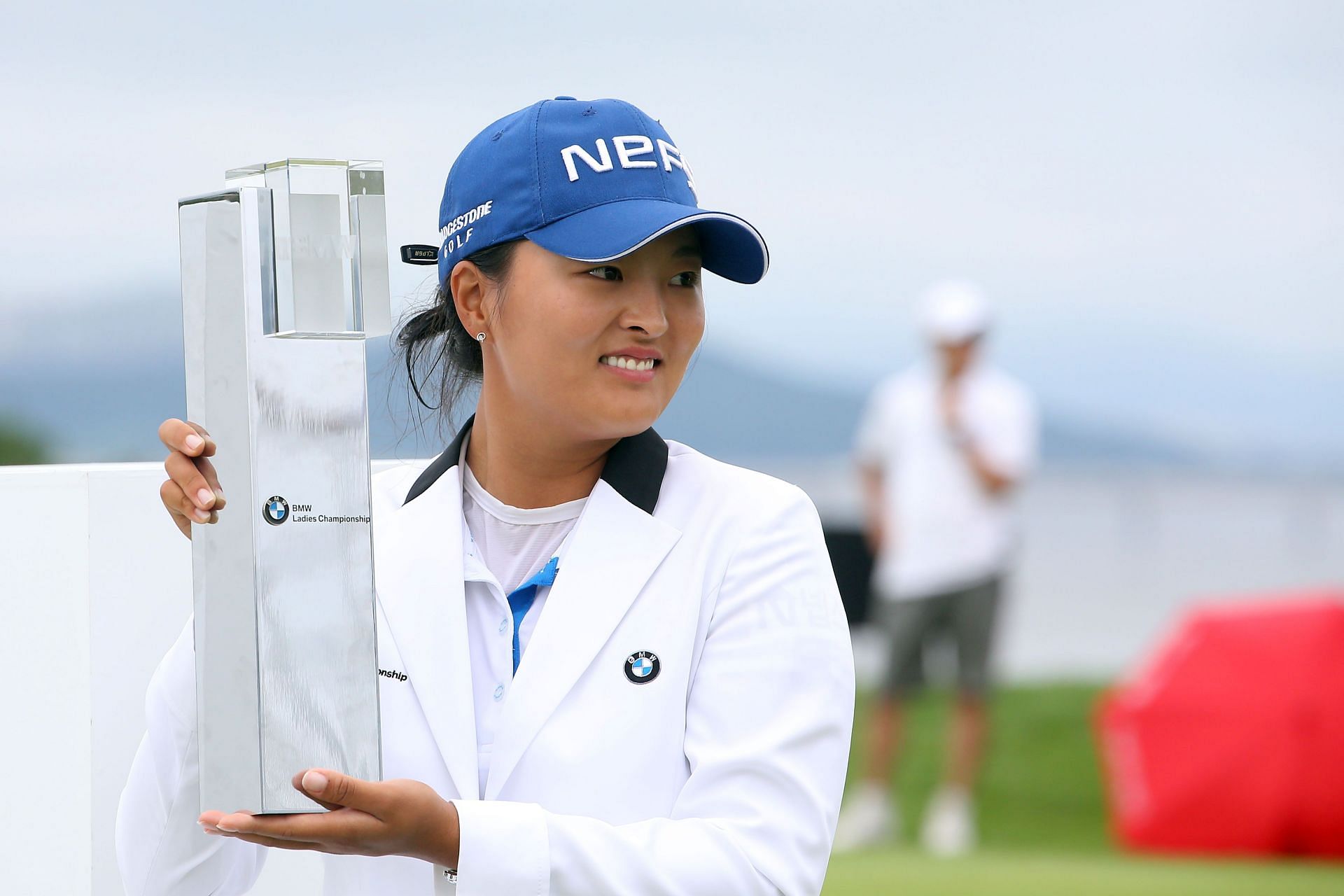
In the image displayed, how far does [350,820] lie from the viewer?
1.24 metres

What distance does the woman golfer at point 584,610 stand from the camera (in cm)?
138

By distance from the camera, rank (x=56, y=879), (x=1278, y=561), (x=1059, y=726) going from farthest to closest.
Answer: (x=1278, y=561) < (x=1059, y=726) < (x=56, y=879)

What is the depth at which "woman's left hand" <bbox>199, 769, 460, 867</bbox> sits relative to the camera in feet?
4.06

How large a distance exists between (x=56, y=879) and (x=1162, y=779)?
3.68 meters

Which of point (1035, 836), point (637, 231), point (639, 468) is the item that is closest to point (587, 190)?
point (637, 231)

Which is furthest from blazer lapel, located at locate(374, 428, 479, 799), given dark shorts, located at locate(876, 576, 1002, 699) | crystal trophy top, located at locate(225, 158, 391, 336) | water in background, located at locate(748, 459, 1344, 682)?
water in background, located at locate(748, 459, 1344, 682)

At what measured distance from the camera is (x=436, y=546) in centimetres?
160

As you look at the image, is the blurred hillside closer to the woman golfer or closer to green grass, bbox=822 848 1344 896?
green grass, bbox=822 848 1344 896

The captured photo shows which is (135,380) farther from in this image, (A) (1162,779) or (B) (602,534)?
(B) (602,534)

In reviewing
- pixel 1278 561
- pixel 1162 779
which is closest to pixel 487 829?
pixel 1162 779

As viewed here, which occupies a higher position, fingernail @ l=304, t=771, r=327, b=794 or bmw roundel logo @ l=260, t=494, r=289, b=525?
bmw roundel logo @ l=260, t=494, r=289, b=525

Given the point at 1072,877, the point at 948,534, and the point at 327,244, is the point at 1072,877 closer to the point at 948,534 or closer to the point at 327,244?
the point at 948,534

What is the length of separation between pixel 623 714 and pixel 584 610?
0.11 metres

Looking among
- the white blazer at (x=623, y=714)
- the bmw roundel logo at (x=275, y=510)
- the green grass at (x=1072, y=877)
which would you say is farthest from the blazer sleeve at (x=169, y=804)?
the green grass at (x=1072, y=877)
